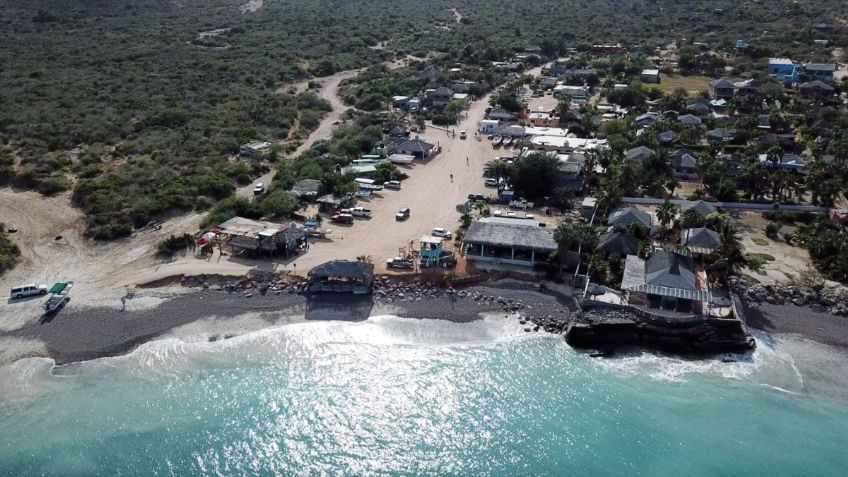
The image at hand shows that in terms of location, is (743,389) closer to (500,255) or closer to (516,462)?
(516,462)

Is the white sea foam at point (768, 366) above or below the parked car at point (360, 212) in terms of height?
below

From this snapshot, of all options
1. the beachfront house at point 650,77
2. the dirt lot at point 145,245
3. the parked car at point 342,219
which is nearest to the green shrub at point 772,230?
the dirt lot at point 145,245

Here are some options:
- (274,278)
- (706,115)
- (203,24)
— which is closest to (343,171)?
(274,278)

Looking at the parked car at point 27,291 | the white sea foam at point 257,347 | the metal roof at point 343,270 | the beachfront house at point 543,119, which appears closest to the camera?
the white sea foam at point 257,347

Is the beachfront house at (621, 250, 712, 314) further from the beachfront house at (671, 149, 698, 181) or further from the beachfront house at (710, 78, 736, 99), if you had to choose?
the beachfront house at (710, 78, 736, 99)

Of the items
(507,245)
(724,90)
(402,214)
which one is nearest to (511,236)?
(507,245)

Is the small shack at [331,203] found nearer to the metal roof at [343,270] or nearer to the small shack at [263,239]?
the small shack at [263,239]
